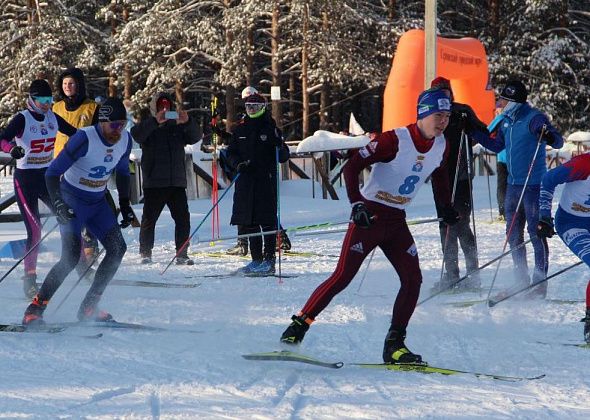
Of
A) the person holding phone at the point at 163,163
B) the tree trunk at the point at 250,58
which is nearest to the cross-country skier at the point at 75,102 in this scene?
the person holding phone at the point at 163,163

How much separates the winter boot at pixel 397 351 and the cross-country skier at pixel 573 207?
1.27 m

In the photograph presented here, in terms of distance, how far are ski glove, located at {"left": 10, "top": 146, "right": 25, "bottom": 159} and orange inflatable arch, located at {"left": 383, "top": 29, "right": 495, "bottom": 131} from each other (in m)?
10.5

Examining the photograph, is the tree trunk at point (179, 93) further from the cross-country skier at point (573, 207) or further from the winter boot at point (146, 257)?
the cross-country skier at point (573, 207)

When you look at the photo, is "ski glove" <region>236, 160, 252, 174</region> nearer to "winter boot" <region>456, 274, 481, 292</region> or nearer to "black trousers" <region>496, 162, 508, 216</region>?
"winter boot" <region>456, 274, 481, 292</region>

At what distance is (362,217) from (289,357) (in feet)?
2.63

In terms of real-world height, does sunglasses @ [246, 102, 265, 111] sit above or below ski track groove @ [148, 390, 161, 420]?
above

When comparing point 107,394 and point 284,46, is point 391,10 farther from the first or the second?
point 107,394

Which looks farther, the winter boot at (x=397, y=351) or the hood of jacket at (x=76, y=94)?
the hood of jacket at (x=76, y=94)

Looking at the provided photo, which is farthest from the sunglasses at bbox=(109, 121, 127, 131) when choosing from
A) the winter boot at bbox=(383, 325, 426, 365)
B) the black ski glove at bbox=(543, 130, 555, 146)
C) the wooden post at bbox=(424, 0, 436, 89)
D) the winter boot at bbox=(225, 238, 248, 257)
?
the wooden post at bbox=(424, 0, 436, 89)

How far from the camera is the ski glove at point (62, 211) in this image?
6.06m

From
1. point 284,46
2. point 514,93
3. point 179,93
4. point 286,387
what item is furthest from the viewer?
point 179,93

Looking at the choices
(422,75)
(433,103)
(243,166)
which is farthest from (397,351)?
(422,75)

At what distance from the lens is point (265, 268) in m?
9.22

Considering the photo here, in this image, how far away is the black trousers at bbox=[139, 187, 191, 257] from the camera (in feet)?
32.8
